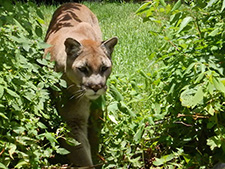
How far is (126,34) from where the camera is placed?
27.1ft

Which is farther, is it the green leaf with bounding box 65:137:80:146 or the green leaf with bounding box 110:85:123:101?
the green leaf with bounding box 110:85:123:101

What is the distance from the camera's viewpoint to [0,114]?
118 inches

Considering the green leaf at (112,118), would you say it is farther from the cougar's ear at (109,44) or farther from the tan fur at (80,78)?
the cougar's ear at (109,44)

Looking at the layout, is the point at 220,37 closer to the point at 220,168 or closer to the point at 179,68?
the point at 179,68

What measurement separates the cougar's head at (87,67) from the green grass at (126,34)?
30.2 inches

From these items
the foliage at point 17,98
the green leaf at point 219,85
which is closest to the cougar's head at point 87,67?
the foliage at point 17,98

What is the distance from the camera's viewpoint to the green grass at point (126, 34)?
6580mm

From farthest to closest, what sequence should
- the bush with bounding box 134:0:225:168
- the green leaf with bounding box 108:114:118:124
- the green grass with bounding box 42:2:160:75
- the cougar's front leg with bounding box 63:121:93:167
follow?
the green grass with bounding box 42:2:160:75
the cougar's front leg with bounding box 63:121:93:167
the green leaf with bounding box 108:114:118:124
the bush with bounding box 134:0:225:168

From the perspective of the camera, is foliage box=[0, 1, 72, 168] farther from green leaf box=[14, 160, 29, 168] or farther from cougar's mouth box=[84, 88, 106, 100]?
cougar's mouth box=[84, 88, 106, 100]

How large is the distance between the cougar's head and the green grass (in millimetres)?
766

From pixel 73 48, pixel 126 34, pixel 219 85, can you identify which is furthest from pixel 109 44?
pixel 126 34

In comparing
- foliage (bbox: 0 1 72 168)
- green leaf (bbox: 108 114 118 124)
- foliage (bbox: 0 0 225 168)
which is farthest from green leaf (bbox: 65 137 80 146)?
green leaf (bbox: 108 114 118 124)

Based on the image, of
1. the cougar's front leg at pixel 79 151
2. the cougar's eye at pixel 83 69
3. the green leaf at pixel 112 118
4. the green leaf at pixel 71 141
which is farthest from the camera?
the cougar's eye at pixel 83 69

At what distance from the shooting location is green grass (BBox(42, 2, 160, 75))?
21.6 ft
